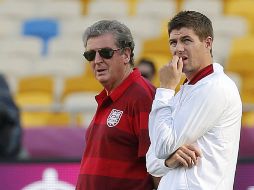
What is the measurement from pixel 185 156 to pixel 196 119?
16 cm

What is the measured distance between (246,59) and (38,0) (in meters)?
3.73

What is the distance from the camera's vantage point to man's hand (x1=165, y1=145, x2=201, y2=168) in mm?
3900

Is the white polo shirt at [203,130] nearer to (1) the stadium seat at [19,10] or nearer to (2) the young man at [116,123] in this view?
(2) the young man at [116,123]

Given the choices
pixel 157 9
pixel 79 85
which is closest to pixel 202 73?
pixel 79 85

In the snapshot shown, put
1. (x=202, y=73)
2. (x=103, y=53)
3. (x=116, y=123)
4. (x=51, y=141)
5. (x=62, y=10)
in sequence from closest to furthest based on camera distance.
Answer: (x=202, y=73) → (x=116, y=123) → (x=103, y=53) → (x=51, y=141) → (x=62, y=10)

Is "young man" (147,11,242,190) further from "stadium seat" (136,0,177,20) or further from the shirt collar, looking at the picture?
"stadium seat" (136,0,177,20)

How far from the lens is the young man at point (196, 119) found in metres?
3.91

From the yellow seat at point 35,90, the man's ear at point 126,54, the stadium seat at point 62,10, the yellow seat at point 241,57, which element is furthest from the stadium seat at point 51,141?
the stadium seat at point 62,10

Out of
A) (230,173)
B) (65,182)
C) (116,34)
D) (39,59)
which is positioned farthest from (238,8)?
(230,173)

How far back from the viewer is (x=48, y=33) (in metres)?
12.8

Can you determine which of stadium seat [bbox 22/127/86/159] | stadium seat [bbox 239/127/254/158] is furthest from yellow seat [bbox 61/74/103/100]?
stadium seat [bbox 239/127/254/158]

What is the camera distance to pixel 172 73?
160 inches

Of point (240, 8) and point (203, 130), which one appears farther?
point (240, 8)

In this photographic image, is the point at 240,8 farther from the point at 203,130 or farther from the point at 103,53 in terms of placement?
the point at 203,130
